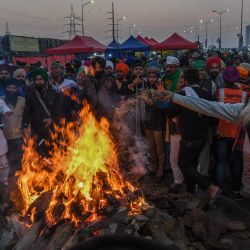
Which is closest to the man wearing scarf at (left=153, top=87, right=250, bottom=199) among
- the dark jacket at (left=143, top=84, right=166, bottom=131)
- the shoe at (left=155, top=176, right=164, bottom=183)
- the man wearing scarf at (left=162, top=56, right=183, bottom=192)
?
the man wearing scarf at (left=162, top=56, right=183, bottom=192)

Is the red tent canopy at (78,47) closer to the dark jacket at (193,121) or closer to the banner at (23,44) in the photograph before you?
the banner at (23,44)

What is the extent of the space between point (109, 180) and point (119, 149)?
271 cm

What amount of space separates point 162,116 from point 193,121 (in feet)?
4.99

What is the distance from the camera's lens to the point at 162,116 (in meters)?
7.96

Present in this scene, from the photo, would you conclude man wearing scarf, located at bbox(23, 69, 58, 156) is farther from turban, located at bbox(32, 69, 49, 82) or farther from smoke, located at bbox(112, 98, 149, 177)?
smoke, located at bbox(112, 98, 149, 177)

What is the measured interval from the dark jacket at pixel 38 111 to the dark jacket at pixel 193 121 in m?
2.80

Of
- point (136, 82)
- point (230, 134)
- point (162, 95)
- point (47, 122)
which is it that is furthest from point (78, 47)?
point (162, 95)

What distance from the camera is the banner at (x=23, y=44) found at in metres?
24.2

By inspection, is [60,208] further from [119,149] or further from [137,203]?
[119,149]

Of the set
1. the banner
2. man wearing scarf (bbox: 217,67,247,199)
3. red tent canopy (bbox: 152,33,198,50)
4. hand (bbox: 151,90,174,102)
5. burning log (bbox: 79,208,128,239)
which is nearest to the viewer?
burning log (bbox: 79,208,128,239)

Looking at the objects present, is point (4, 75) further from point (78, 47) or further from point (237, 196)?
point (78, 47)

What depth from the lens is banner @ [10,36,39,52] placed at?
24198 millimetres

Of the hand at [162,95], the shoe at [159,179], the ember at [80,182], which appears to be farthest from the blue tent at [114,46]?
the hand at [162,95]

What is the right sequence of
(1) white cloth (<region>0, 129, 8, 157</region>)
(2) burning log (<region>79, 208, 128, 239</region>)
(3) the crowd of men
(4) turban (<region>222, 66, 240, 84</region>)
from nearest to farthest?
(2) burning log (<region>79, 208, 128, 239</region>) < (3) the crowd of men < (4) turban (<region>222, 66, 240, 84</region>) < (1) white cloth (<region>0, 129, 8, 157</region>)
